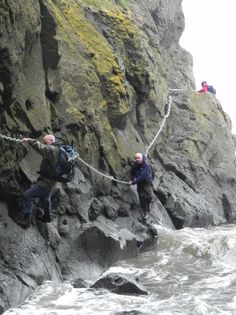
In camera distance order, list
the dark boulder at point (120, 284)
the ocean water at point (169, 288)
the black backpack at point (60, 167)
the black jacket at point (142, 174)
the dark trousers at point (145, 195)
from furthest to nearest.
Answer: the dark trousers at point (145, 195), the black jacket at point (142, 174), the black backpack at point (60, 167), the dark boulder at point (120, 284), the ocean water at point (169, 288)

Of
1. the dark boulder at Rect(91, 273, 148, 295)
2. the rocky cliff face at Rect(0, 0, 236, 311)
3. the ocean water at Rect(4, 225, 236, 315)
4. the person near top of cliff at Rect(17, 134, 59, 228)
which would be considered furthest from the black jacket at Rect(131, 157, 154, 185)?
the dark boulder at Rect(91, 273, 148, 295)

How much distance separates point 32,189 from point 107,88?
908 cm

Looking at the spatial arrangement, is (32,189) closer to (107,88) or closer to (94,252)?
(94,252)

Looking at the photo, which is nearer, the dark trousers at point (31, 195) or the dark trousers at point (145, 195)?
the dark trousers at point (31, 195)

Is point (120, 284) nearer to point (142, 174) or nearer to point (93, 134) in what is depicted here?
point (142, 174)

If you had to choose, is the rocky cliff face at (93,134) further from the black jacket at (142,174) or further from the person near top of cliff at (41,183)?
the black jacket at (142,174)

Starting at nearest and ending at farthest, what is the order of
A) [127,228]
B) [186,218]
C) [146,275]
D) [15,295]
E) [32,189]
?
[15,295] → [32,189] → [146,275] → [127,228] → [186,218]

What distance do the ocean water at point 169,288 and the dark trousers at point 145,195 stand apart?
134cm

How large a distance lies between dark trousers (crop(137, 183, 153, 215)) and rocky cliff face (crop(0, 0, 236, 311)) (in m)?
0.48

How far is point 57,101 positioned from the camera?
60.0 feet

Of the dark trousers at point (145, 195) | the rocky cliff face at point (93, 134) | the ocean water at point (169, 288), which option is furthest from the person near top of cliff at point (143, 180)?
the ocean water at point (169, 288)

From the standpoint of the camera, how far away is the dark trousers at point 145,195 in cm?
2041

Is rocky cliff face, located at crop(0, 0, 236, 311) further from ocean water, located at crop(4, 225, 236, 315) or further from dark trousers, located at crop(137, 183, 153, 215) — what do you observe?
ocean water, located at crop(4, 225, 236, 315)

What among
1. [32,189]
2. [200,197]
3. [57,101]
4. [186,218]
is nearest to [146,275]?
[32,189]
